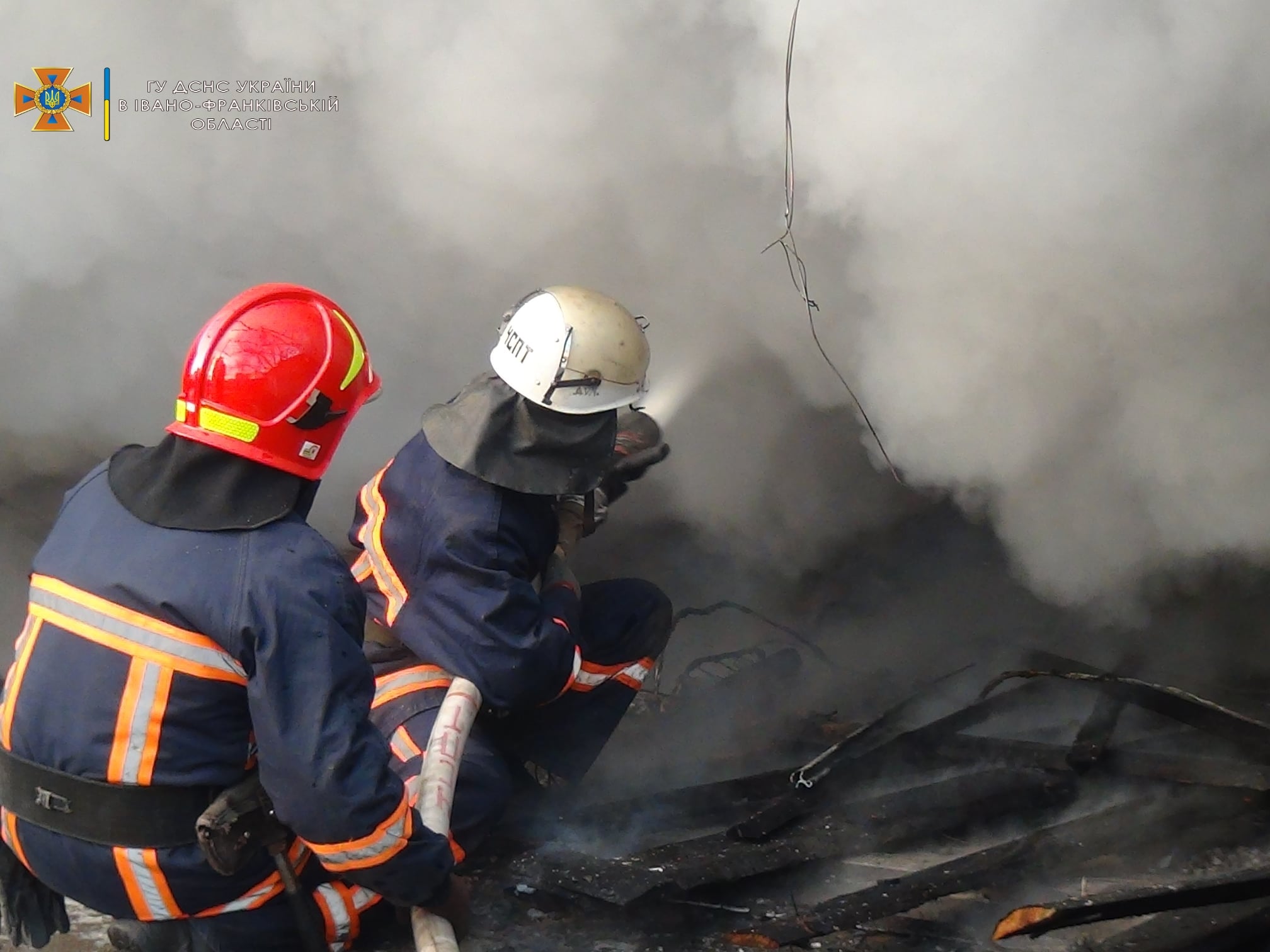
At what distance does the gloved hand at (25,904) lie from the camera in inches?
93.6

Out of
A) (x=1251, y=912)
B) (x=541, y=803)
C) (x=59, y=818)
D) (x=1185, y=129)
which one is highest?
(x=1185, y=129)

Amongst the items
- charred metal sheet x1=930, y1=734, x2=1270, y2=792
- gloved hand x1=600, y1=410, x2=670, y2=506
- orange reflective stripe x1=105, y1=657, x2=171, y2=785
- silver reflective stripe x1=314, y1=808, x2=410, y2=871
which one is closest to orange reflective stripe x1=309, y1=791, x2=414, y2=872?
silver reflective stripe x1=314, y1=808, x2=410, y2=871

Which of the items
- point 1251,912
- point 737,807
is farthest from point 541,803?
point 1251,912

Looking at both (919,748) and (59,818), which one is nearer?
(59,818)

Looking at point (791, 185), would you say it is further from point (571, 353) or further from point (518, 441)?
point (518, 441)

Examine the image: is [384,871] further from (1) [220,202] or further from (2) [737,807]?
(1) [220,202]

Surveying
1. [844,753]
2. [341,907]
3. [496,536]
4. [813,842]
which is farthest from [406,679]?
[844,753]

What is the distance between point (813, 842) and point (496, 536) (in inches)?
51.6

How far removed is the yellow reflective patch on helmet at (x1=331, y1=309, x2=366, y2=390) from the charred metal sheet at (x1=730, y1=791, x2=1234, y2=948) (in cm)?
171

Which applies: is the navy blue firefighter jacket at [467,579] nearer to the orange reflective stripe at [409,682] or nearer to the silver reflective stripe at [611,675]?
the orange reflective stripe at [409,682]

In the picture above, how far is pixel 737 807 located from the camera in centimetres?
345

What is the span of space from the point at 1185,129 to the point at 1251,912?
7.01 ft

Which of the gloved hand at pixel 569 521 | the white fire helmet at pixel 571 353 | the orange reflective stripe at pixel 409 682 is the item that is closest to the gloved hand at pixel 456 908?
the orange reflective stripe at pixel 409 682

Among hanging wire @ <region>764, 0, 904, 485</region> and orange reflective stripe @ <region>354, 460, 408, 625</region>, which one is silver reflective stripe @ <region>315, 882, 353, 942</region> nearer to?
orange reflective stripe @ <region>354, 460, 408, 625</region>
